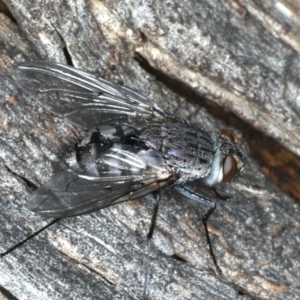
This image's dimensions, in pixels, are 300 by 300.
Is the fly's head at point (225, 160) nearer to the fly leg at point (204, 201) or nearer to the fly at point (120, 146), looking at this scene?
the fly at point (120, 146)

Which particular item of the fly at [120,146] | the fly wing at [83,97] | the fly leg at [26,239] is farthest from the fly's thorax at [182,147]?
the fly leg at [26,239]

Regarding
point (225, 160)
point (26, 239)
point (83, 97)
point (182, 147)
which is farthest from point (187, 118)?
point (26, 239)

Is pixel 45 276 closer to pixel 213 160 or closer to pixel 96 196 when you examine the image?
pixel 96 196

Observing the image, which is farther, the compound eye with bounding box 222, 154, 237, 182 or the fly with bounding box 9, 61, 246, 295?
the compound eye with bounding box 222, 154, 237, 182

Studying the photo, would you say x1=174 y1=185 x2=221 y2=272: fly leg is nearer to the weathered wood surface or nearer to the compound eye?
the weathered wood surface

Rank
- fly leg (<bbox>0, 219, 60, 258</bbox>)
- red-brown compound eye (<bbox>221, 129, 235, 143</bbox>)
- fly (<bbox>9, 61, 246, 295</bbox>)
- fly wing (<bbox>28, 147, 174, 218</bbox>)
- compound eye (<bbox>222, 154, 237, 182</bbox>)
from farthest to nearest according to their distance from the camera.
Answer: red-brown compound eye (<bbox>221, 129, 235, 143</bbox>)
compound eye (<bbox>222, 154, 237, 182</bbox>)
fly (<bbox>9, 61, 246, 295</bbox>)
fly wing (<bbox>28, 147, 174, 218</bbox>)
fly leg (<bbox>0, 219, 60, 258</bbox>)

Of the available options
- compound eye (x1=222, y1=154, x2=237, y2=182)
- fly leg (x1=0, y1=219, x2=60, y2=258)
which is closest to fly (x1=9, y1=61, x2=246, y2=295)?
compound eye (x1=222, y1=154, x2=237, y2=182)

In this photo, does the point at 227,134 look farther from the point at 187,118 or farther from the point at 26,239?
the point at 26,239
